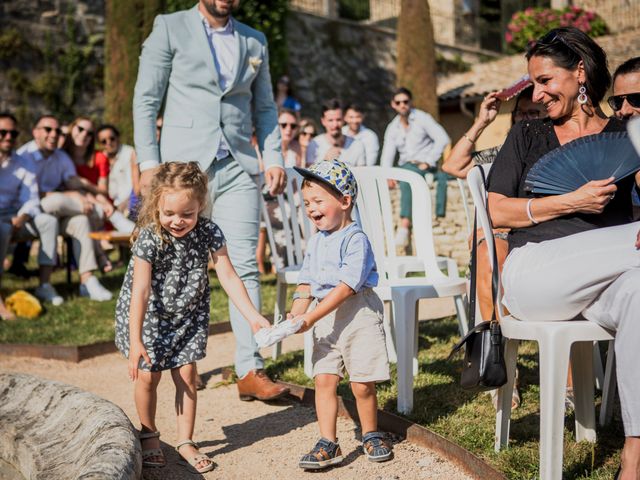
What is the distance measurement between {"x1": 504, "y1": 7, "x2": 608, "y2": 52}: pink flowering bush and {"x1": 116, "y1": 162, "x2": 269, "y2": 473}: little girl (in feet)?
72.9

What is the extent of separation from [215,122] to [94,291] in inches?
167

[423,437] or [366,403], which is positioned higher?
[366,403]

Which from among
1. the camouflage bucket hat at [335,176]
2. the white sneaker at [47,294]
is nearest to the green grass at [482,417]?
the camouflage bucket hat at [335,176]

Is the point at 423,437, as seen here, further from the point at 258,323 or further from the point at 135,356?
the point at 135,356

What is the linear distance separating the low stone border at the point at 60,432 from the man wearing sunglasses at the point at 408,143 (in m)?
7.37

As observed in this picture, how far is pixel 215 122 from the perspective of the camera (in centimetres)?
476

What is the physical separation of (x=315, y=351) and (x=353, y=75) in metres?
21.0

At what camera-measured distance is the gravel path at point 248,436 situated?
11.8 feet

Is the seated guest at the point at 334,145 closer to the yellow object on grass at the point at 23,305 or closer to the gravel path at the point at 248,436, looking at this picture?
the yellow object on grass at the point at 23,305

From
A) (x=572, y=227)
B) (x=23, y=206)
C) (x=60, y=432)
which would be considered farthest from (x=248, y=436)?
(x=23, y=206)

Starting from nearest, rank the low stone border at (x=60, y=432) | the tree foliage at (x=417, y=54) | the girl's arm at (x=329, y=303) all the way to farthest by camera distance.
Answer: the low stone border at (x=60, y=432)
the girl's arm at (x=329, y=303)
the tree foliage at (x=417, y=54)

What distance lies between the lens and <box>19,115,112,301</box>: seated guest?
28.6 ft

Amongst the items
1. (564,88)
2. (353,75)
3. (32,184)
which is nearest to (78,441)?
(564,88)

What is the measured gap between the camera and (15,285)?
30.3 ft
